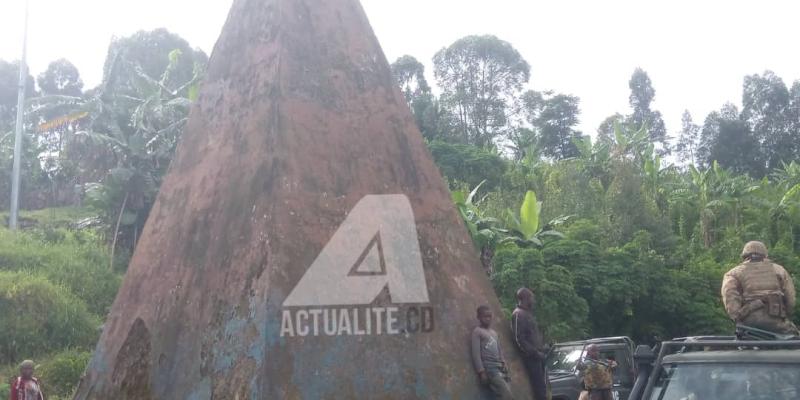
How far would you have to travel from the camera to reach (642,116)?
149 ft

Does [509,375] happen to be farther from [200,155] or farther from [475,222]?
[475,222]

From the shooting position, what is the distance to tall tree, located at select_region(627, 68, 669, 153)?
4566 cm

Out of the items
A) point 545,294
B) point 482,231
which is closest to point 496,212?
point 482,231

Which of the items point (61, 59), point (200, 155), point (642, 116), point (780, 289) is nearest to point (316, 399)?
point (200, 155)

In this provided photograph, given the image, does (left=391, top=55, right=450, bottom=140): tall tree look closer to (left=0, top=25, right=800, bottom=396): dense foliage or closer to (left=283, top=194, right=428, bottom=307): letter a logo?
(left=0, top=25, right=800, bottom=396): dense foliage

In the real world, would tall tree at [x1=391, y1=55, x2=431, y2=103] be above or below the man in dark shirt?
above

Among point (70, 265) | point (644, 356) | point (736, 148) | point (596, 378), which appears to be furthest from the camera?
point (736, 148)

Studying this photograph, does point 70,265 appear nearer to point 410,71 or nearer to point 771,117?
point 410,71

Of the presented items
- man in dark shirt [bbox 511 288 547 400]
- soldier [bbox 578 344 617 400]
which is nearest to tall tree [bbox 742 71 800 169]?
soldier [bbox 578 344 617 400]

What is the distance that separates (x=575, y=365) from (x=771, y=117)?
118 ft

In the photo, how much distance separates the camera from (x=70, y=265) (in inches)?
754

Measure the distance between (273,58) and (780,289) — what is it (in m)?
4.24

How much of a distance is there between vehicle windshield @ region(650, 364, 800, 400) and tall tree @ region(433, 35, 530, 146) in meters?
33.5

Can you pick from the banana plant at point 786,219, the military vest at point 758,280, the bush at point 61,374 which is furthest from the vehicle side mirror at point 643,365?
the banana plant at point 786,219
